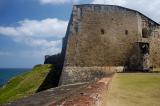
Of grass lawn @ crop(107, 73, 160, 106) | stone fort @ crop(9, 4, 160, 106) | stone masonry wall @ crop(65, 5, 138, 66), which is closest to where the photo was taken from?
grass lawn @ crop(107, 73, 160, 106)

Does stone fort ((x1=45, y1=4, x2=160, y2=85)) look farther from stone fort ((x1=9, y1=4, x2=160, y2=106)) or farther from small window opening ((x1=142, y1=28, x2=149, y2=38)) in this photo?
small window opening ((x1=142, y1=28, x2=149, y2=38))

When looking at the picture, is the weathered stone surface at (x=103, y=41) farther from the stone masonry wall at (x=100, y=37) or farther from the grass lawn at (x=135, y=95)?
the grass lawn at (x=135, y=95)

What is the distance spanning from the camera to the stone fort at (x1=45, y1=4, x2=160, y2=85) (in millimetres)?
25281

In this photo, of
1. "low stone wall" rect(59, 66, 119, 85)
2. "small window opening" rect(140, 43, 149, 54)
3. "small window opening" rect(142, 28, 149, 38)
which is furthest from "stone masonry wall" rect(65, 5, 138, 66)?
"small window opening" rect(142, 28, 149, 38)

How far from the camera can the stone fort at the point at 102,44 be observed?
25281mm

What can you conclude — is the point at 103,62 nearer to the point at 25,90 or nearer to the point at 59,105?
the point at 25,90

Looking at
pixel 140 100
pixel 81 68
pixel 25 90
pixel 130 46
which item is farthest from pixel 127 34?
pixel 140 100

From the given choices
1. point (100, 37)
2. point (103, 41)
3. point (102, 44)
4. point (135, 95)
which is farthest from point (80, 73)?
point (135, 95)

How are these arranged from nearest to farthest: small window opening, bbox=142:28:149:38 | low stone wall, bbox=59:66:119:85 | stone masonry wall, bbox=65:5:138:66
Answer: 1. low stone wall, bbox=59:66:119:85
2. stone masonry wall, bbox=65:5:138:66
3. small window opening, bbox=142:28:149:38

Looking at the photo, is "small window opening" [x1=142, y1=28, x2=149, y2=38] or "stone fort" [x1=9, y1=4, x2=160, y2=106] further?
"small window opening" [x1=142, y1=28, x2=149, y2=38]

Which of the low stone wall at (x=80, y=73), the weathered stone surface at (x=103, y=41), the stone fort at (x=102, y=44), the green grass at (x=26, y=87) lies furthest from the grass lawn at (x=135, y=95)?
the green grass at (x=26, y=87)

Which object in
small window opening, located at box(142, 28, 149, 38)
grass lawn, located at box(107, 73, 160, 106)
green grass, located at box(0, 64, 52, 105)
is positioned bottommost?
green grass, located at box(0, 64, 52, 105)

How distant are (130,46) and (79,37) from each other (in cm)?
415

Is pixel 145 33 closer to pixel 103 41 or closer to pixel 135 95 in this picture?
pixel 103 41
